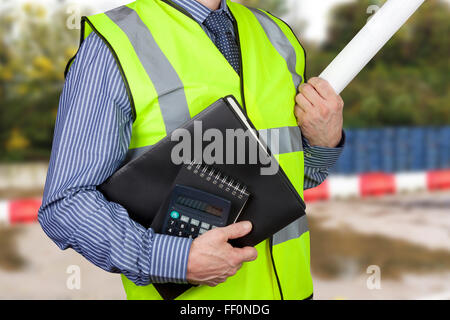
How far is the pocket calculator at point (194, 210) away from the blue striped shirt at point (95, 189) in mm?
55

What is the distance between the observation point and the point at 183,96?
4.34 feet

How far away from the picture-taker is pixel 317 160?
1667mm

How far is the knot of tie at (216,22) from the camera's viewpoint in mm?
1469

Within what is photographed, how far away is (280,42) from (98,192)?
79cm

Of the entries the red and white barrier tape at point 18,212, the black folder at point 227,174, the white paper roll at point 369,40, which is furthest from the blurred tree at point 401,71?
the black folder at point 227,174

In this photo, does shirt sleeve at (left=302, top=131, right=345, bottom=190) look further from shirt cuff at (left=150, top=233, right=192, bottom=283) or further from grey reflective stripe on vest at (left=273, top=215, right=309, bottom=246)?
shirt cuff at (left=150, top=233, right=192, bottom=283)

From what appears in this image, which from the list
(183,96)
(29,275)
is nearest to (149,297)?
(183,96)

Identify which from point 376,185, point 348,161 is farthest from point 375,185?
point 348,161

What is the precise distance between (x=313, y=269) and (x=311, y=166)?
270cm

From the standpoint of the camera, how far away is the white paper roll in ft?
4.92

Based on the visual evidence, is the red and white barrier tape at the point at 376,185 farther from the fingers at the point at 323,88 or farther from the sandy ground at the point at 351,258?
the fingers at the point at 323,88

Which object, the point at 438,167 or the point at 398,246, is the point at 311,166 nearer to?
the point at 398,246

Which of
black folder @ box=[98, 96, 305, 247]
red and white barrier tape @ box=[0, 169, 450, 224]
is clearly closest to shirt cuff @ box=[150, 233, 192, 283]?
black folder @ box=[98, 96, 305, 247]

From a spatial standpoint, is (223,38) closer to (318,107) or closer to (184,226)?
(318,107)
